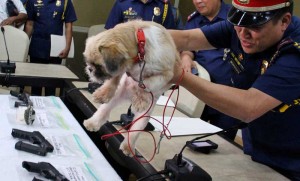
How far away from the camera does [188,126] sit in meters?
1.57

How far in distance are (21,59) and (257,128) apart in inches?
86.0

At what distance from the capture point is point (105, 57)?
0.76 meters

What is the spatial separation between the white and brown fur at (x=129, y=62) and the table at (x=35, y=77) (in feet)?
4.31

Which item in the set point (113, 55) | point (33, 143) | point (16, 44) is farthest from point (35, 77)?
point (113, 55)

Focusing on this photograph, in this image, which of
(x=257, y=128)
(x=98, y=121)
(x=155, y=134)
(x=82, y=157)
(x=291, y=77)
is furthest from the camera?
(x=155, y=134)

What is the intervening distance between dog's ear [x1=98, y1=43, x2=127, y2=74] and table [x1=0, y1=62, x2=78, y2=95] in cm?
144

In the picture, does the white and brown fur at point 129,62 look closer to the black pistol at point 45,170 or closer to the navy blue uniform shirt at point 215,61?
the black pistol at point 45,170

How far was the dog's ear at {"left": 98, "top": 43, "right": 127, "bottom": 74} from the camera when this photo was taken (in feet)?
2.47

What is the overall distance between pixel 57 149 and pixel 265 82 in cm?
74

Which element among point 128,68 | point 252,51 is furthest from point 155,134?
point 128,68

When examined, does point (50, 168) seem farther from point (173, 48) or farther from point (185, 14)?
point (185, 14)

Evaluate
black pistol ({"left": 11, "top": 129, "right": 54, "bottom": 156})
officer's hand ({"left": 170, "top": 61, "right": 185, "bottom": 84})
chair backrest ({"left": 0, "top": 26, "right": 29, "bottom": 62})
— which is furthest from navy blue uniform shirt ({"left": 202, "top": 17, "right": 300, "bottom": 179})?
chair backrest ({"left": 0, "top": 26, "right": 29, "bottom": 62})

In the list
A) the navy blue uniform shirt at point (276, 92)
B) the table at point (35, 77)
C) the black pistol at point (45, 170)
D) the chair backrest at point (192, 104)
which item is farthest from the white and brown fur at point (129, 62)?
the table at point (35, 77)

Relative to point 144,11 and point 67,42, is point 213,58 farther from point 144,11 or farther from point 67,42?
point 67,42
